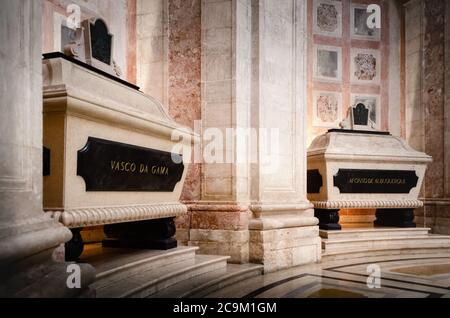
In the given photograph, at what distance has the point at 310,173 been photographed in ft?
18.3

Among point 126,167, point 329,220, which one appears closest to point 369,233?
point 329,220

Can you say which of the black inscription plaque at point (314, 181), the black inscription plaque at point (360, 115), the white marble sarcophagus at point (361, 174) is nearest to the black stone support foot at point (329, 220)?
the white marble sarcophagus at point (361, 174)

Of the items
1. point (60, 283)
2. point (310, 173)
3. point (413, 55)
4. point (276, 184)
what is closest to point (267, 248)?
point (276, 184)

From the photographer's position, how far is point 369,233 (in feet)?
17.7

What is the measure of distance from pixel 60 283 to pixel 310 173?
13.9ft

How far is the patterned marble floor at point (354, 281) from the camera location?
3208 mm

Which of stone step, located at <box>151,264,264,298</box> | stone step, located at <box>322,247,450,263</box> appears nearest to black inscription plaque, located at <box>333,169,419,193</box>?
stone step, located at <box>322,247,450,263</box>

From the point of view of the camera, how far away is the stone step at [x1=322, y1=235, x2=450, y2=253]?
16.2 feet

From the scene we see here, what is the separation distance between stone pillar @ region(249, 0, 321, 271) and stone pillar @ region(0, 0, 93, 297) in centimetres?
254

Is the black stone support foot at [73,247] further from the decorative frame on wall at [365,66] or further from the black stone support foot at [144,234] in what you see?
the decorative frame on wall at [365,66]

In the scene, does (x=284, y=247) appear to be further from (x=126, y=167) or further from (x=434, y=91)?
(x=434, y=91)

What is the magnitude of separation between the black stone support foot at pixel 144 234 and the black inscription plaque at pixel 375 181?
2564mm

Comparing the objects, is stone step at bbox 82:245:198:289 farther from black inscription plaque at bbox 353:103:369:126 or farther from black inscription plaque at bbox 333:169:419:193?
black inscription plaque at bbox 353:103:369:126

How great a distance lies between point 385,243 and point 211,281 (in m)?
2.95
